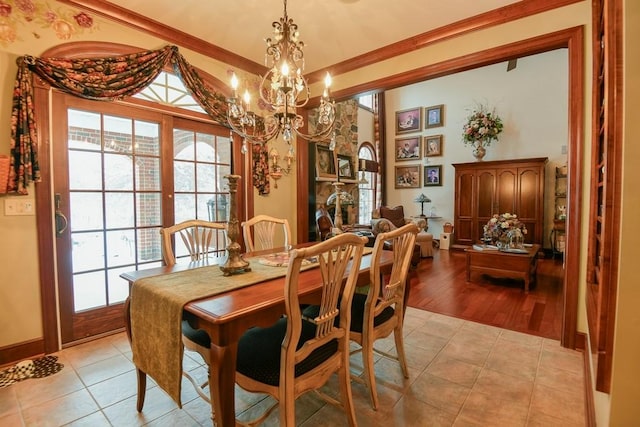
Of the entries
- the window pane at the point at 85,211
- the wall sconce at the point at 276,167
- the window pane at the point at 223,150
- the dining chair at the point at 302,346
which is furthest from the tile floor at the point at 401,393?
the wall sconce at the point at 276,167

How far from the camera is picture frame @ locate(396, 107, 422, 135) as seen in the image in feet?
24.5

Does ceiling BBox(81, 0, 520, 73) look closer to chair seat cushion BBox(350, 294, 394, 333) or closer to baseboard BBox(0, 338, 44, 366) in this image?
chair seat cushion BBox(350, 294, 394, 333)

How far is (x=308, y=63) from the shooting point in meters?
3.60

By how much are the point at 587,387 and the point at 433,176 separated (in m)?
5.87

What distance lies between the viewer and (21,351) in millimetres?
2197

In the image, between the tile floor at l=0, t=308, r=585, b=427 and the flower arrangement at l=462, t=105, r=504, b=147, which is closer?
the tile floor at l=0, t=308, r=585, b=427

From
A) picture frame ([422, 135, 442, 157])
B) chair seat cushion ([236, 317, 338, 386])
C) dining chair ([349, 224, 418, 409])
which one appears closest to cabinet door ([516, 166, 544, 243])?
picture frame ([422, 135, 442, 157])

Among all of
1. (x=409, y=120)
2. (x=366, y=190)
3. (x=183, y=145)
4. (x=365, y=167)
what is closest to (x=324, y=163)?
(x=365, y=167)

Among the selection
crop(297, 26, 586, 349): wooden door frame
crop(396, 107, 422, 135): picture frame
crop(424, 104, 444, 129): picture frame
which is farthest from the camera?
crop(396, 107, 422, 135): picture frame

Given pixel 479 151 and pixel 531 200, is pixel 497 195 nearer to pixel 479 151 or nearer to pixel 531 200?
pixel 531 200

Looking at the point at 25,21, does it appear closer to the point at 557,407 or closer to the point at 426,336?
the point at 426,336

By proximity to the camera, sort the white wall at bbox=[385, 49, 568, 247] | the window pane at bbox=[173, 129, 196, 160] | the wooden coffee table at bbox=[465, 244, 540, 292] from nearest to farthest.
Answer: the window pane at bbox=[173, 129, 196, 160]
the wooden coffee table at bbox=[465, 244, 540, 292]
the white wall at bbox=[385, 49, 568, 247]

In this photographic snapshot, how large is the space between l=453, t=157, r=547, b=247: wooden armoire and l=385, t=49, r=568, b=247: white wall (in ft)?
1.62

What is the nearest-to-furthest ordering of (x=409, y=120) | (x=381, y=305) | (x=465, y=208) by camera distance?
(x=381, y=305) → (x=465, y=208) → (x=409, y=120)
